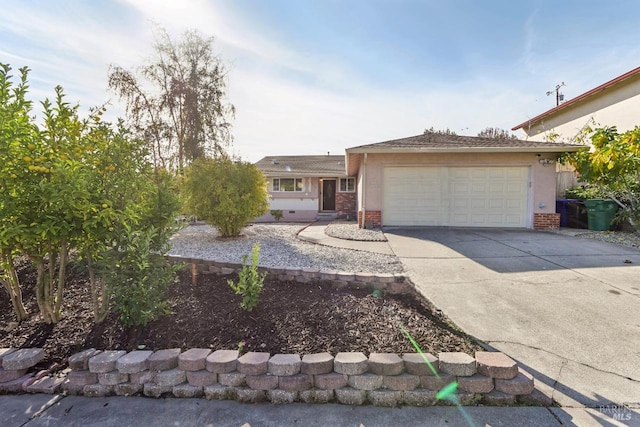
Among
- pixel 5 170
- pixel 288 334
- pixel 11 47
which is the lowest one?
pixel 288 334

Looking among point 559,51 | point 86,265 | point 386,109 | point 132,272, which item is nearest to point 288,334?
point 132,272

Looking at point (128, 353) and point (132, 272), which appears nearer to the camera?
point (128, 353)

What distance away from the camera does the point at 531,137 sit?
54.8ft

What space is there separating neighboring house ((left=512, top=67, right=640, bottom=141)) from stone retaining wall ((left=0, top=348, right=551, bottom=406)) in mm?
12978

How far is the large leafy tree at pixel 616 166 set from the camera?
7.14 metres

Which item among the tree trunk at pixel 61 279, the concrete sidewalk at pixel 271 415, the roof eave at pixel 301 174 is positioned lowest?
the concrete sidewalk at pixel 271 415

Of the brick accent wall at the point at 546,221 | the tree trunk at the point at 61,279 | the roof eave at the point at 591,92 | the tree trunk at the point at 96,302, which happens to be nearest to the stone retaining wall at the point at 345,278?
the tree trunk at the point at 96,302

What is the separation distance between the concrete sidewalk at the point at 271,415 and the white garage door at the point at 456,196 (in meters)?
7.86

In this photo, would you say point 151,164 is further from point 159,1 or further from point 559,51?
point 559,51

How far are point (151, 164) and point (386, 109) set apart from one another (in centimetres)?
873

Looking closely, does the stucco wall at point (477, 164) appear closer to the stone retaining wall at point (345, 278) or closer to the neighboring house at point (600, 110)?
the neighboring house at point (600, 110)

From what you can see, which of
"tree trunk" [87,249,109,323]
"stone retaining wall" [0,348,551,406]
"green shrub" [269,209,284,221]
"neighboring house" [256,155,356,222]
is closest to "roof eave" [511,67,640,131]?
"neighboring house" [256,155,356,222]

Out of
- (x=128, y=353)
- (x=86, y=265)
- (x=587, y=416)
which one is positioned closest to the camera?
(x=587, y=416)

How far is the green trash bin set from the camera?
332 inches
